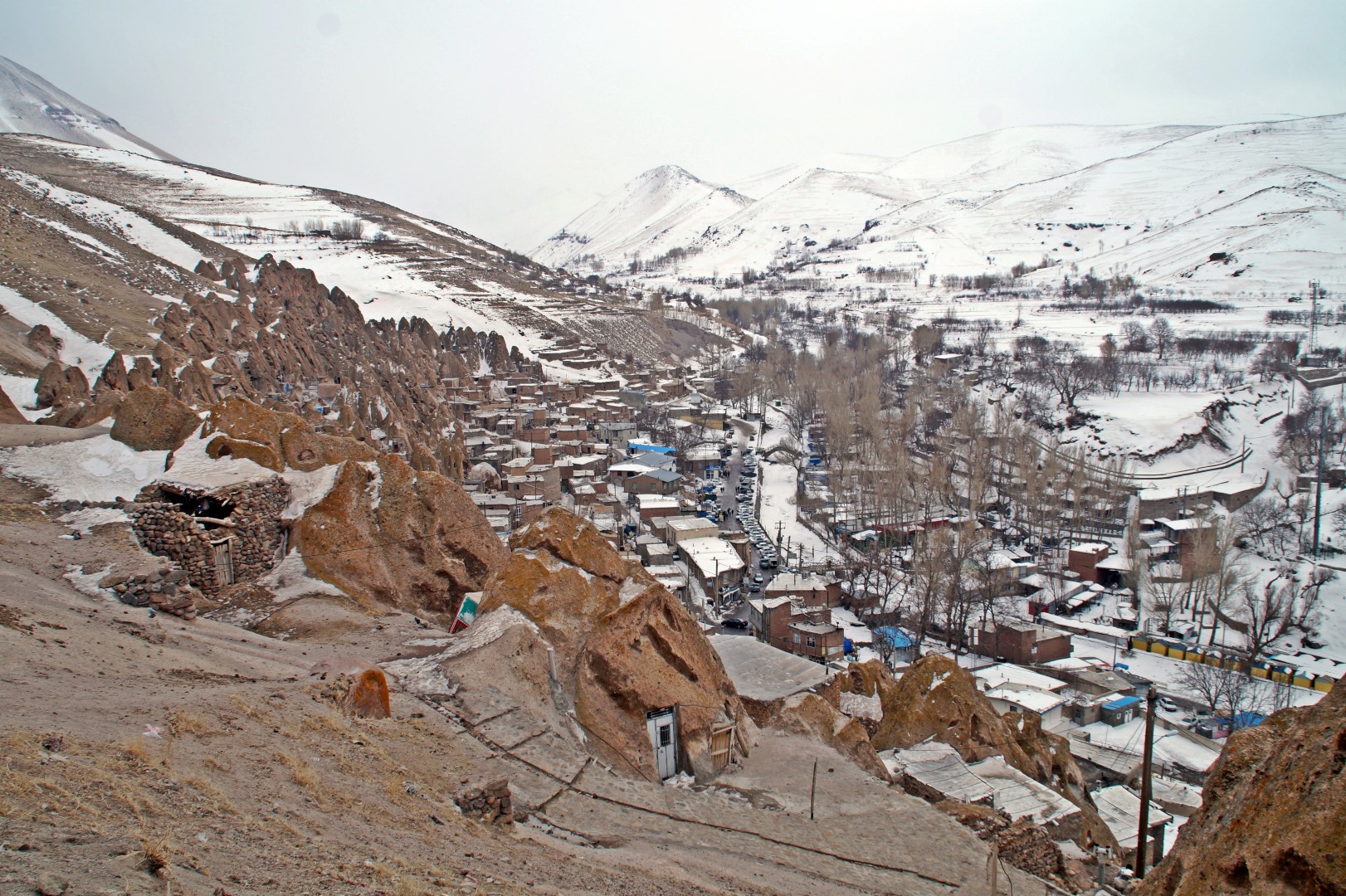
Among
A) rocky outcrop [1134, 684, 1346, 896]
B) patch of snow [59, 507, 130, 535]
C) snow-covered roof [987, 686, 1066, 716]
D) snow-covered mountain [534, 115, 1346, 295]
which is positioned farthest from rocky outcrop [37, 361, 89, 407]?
snow-covered mountain [534, 115, 1346, 295]

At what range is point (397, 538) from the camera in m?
10.9

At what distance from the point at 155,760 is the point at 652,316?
258 feet

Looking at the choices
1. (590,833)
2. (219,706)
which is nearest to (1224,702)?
(590,833)

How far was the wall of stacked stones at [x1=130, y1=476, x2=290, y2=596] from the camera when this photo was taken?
30.9 feet

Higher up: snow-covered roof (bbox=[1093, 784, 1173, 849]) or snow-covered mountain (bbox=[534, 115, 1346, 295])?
snow-covered mountain (bbox=[534, 115, 1346, 295])

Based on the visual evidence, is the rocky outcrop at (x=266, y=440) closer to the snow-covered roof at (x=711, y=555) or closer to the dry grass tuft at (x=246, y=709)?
the dry grass tuft at (x=246, y=709)

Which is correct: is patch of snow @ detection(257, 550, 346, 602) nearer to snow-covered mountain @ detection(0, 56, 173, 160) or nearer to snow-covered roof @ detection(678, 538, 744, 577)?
snow-covered roof @ detection(678, 538, 744, 577)

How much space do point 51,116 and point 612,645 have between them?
171 meters

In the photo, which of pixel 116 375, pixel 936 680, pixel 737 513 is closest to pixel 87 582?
pixel 936 680

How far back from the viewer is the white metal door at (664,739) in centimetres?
831

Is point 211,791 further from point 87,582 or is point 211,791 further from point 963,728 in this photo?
point 963,728

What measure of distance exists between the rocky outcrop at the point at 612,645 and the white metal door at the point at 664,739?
0.25 feet

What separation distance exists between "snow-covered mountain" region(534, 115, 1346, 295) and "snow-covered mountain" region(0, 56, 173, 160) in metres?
89.9

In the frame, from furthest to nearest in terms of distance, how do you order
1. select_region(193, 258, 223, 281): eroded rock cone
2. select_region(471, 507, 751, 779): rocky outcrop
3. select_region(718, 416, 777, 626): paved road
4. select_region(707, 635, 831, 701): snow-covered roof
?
1. select_region(193, 258, 223, 281): eroded rock cone
2. select_region(718, 416, 777, 626): paved road
3. select_region(707, 635, 831, 701): snow-covered roof
4. select_region(471, 507, 751, 779): rocky outcrop
